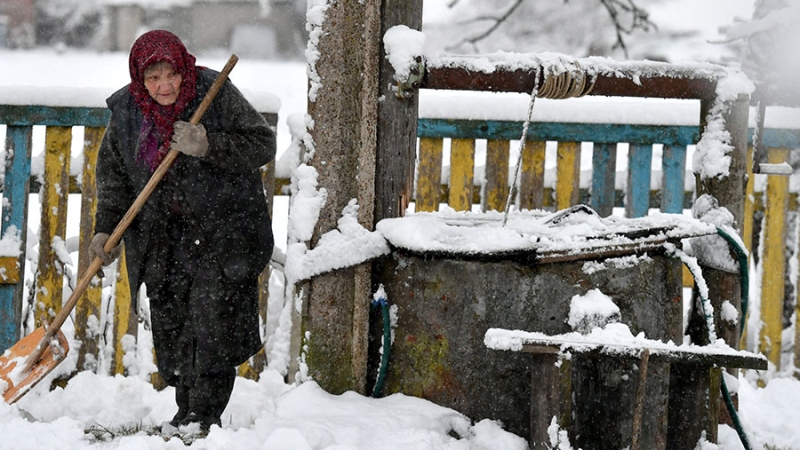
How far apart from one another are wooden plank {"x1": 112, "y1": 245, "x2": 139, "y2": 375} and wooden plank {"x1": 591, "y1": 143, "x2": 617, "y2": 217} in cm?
255

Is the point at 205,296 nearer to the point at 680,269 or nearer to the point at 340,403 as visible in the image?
the point at 340,403

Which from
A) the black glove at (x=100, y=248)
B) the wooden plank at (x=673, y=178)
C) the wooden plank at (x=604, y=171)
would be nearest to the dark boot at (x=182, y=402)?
the black glove at (x=100, y=248)

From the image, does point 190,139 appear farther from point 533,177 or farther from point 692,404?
point 533,177

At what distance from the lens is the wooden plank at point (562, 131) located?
4586 millimetres

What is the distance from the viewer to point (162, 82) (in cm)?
313

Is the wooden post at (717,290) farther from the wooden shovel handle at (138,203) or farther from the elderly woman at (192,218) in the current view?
the wooden shovel handle at (138,203)

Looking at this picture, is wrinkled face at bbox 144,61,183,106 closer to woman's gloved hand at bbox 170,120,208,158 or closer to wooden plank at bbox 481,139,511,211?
woman's gloved hand at bbox 170,120,208,158

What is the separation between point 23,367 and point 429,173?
7.31 feet

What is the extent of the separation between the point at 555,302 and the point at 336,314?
78 cm

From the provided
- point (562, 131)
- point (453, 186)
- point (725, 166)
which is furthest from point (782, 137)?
point (453, 186)

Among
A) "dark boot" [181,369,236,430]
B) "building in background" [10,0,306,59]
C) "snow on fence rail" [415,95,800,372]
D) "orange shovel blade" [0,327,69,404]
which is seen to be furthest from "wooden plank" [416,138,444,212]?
"building in background" [10,0,306,59]

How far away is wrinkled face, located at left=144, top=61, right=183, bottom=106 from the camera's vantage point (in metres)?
3.12

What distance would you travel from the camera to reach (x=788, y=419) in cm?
414

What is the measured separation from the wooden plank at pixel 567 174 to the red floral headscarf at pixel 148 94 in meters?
2.19
